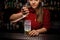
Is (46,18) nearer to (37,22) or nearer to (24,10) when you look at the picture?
(37,22)

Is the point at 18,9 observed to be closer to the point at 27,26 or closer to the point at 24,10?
the point at 24,10

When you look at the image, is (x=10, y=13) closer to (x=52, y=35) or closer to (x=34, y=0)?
(x=34, y=0)

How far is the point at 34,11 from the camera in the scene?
205cm

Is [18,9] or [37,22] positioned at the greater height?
[18,9]

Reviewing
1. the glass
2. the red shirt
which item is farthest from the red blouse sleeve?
the glass

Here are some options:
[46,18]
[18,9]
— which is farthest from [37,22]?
[18,9]

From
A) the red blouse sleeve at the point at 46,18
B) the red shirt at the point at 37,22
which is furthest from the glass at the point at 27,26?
the red blouse sleeve at the point at 46,18

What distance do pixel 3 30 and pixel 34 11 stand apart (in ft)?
1.12

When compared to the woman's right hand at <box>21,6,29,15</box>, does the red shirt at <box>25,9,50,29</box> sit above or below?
below

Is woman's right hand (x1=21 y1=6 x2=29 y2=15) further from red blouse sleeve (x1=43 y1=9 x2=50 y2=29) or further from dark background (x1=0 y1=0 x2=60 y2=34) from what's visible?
red blouse sleeve (x1=43 y1=9 x2=50 y2=29)

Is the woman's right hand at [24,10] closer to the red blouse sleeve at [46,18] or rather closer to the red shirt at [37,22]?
the red shirt at [37,22]

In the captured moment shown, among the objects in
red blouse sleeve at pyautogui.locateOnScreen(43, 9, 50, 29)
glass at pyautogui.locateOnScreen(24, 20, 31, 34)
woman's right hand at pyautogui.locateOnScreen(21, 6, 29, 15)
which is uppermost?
woman's right hand at pyautogui.locateOnScreen(21, 6, 29, 15)

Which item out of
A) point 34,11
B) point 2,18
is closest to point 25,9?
point 34,11

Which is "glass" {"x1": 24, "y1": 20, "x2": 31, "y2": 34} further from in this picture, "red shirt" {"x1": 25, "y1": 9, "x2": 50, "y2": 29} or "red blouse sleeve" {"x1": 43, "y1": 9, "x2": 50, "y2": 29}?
"red blouse sleeve" {"x1": 43, "y1": 9, "x2": 50, "y2": 29}
